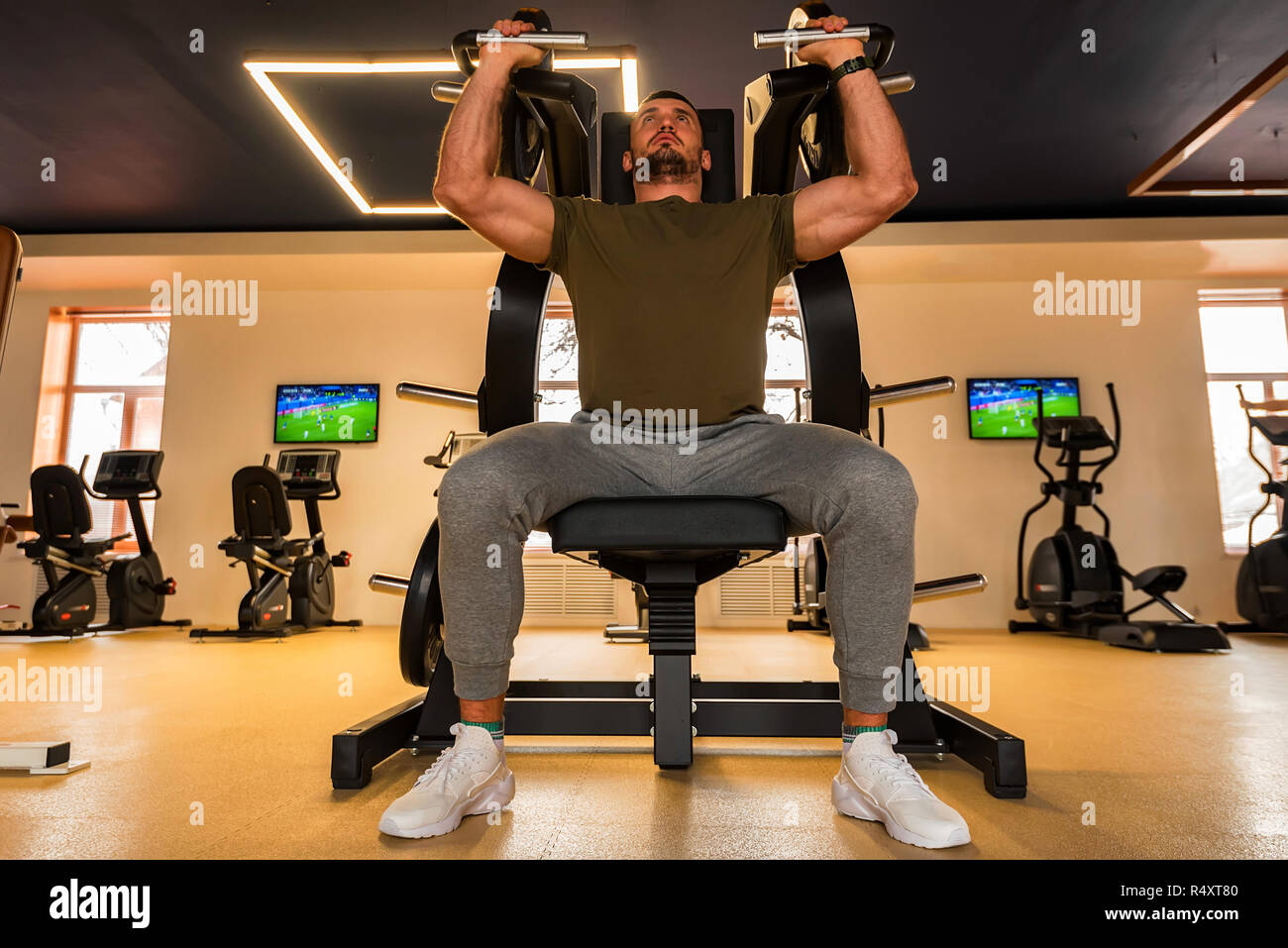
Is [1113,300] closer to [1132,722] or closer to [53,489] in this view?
[1132,722]

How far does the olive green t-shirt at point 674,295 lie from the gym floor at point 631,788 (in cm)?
63

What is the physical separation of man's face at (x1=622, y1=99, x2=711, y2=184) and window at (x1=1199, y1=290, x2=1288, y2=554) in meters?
5.81

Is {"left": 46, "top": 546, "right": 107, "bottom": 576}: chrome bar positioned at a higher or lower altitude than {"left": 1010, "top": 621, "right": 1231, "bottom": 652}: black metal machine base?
higher

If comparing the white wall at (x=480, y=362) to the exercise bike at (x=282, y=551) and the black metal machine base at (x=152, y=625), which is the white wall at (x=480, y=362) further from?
the exercise bike at (x=282, y=551)

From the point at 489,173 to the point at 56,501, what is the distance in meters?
4.66

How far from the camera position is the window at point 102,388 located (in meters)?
5.94

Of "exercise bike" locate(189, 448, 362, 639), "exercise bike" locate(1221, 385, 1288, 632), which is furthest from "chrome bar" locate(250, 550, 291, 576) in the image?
"exercise bike" locate(1221, 385, 1288, 632)

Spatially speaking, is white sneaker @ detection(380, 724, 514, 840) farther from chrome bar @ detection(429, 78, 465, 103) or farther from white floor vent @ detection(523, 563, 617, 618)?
white floor vent @ detection(523, 563, 617, 618)

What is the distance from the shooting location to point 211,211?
5.16 meters

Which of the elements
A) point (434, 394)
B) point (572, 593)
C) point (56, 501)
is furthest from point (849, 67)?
point (56, 501)

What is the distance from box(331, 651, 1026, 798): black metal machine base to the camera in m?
1.28

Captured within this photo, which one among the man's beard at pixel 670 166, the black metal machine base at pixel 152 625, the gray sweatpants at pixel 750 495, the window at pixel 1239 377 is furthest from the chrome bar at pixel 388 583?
the window at pixel 1239 377
